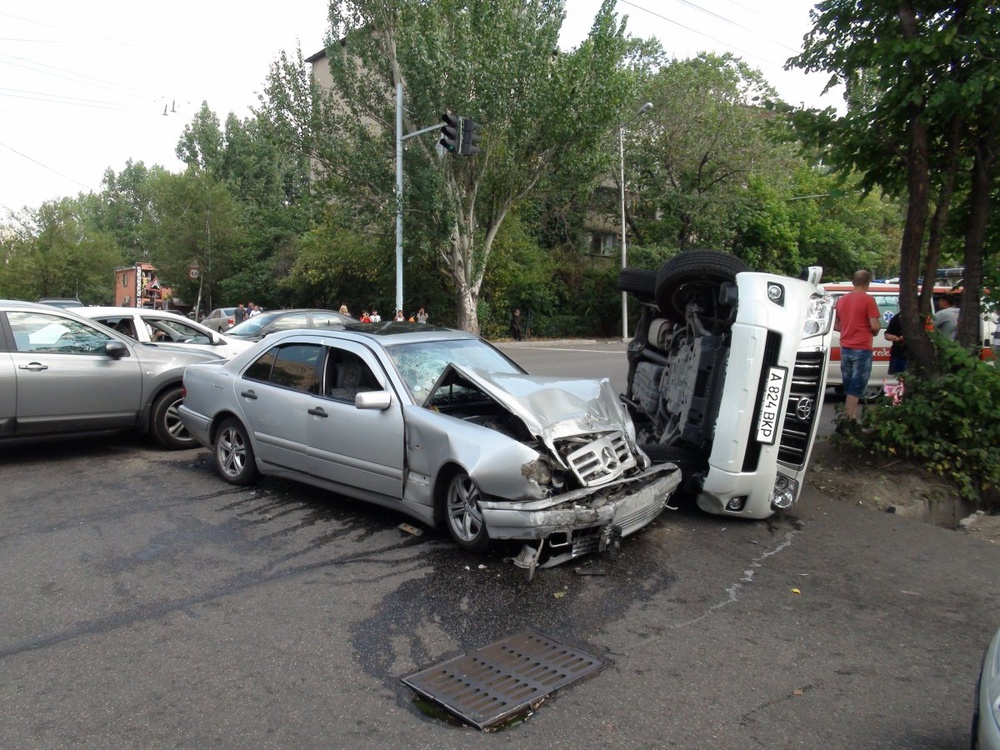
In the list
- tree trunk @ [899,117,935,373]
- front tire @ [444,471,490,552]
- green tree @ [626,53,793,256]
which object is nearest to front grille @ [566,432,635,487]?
front tire @ [444,471,490,552]

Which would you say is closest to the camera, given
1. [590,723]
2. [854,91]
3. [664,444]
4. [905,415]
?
[590,723]

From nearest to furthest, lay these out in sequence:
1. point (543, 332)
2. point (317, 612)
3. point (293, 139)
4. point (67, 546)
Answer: point (317, 612)
point (67, 546)
point (293, 139)
point (543, 332)

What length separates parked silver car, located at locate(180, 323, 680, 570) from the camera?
16.6 feet

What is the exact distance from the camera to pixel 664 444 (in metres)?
6.75

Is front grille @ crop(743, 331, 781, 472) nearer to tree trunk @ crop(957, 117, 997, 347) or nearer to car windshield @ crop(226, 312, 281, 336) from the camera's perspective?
tree trunk @ crop(957, 117, 997, 347)

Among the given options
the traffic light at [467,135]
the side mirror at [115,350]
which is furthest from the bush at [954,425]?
the traffic light at [467,135]

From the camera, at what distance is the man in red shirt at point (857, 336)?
359 inches

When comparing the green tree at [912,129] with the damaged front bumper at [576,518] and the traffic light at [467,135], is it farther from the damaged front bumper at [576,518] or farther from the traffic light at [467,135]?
the traffic light at [467,135]

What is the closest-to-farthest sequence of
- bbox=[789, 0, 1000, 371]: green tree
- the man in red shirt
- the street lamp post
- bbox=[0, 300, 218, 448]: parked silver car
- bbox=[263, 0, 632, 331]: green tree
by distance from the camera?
bbox=[789, 0, 1000, 371]: green tree → bbox=[0, 300, 218, 448]: parked silver car → the man in red shirt → bbox=[263, 0, 632, 331]: green tree → the street lamp post

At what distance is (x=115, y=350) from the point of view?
27.1 feet

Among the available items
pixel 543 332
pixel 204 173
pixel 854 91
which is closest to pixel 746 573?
pixel 854 91

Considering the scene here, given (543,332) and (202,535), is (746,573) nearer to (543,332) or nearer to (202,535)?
(202,535)

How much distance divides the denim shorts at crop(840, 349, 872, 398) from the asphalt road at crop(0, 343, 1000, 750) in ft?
9.88

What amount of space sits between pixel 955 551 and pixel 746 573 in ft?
6.03
